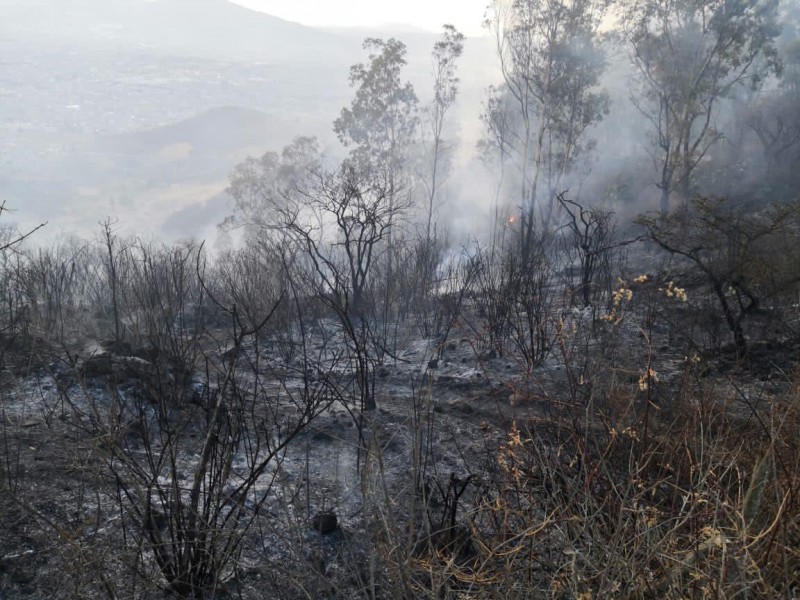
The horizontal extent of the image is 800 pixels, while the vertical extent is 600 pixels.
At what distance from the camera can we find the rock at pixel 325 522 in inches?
153

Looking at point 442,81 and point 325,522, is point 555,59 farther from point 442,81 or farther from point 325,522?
point 325,522

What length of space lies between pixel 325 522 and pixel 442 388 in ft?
12.6

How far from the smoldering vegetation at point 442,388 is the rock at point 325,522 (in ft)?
0.04

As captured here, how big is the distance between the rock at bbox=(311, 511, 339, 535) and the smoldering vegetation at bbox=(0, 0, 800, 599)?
13mm

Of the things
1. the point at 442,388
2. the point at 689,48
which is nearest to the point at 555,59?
the point at 689,48

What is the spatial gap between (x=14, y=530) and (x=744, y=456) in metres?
4.02

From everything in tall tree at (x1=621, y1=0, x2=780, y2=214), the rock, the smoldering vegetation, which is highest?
tall tree at (x1=621, y1=0, x2=780, y2=214)

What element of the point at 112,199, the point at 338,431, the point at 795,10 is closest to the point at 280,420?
the point at 338,431

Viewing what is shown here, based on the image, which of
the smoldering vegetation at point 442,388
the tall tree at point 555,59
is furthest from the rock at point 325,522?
the tall tree at point 555,59

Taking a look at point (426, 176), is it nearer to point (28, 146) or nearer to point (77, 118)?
point (28, 146)

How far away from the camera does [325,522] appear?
392cm

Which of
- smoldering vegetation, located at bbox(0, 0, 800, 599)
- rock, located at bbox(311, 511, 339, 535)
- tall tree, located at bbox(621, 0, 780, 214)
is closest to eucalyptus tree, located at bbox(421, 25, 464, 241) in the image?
smoldering vegetation, located at bbox(0, 0, 800, 599)

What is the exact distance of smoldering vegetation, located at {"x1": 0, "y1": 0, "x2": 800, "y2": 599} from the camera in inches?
104

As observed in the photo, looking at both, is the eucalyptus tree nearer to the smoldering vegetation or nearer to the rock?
the smoldering vegetation
